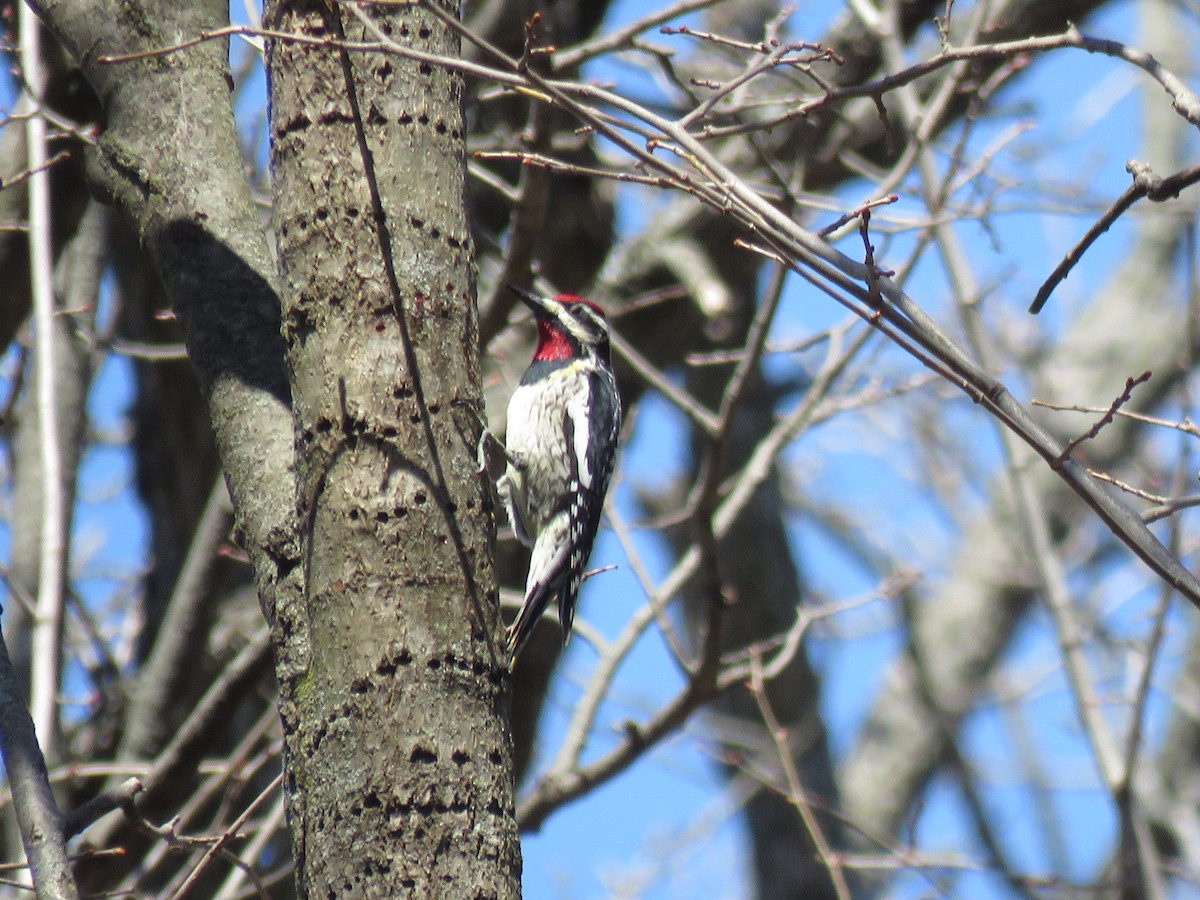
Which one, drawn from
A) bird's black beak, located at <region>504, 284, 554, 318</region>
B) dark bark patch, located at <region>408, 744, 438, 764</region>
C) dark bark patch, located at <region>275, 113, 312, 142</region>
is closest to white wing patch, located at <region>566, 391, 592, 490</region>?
bird's black beak, located at <region>504, 284, 554, 318</region>

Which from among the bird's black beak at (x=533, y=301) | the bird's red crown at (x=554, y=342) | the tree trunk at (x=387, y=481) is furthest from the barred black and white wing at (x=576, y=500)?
the tree trunk at (x=387, y=481)

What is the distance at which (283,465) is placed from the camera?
2.49m

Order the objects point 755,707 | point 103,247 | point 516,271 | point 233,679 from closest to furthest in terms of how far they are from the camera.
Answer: point 233,679
point 516,271
point 103,247
point 755,707

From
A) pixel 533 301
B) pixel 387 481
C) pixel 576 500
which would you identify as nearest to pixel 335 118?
pixel 387 481

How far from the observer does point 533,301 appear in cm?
446

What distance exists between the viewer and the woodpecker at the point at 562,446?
4500mm

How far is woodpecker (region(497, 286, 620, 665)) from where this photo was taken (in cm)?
450

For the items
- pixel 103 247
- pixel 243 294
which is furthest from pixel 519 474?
pixel 243 294

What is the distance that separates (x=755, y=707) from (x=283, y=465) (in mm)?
6672

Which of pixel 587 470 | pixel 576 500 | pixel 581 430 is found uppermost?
pixel 581 430

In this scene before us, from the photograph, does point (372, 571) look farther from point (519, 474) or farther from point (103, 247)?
point (103, 247)

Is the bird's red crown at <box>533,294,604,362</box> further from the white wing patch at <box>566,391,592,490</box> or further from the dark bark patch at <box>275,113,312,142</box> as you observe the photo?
the dark bark patch at <box>275,113,312,142</box>

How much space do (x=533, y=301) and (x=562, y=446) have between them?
0.54 metres

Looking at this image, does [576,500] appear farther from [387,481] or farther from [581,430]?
[387,481]
